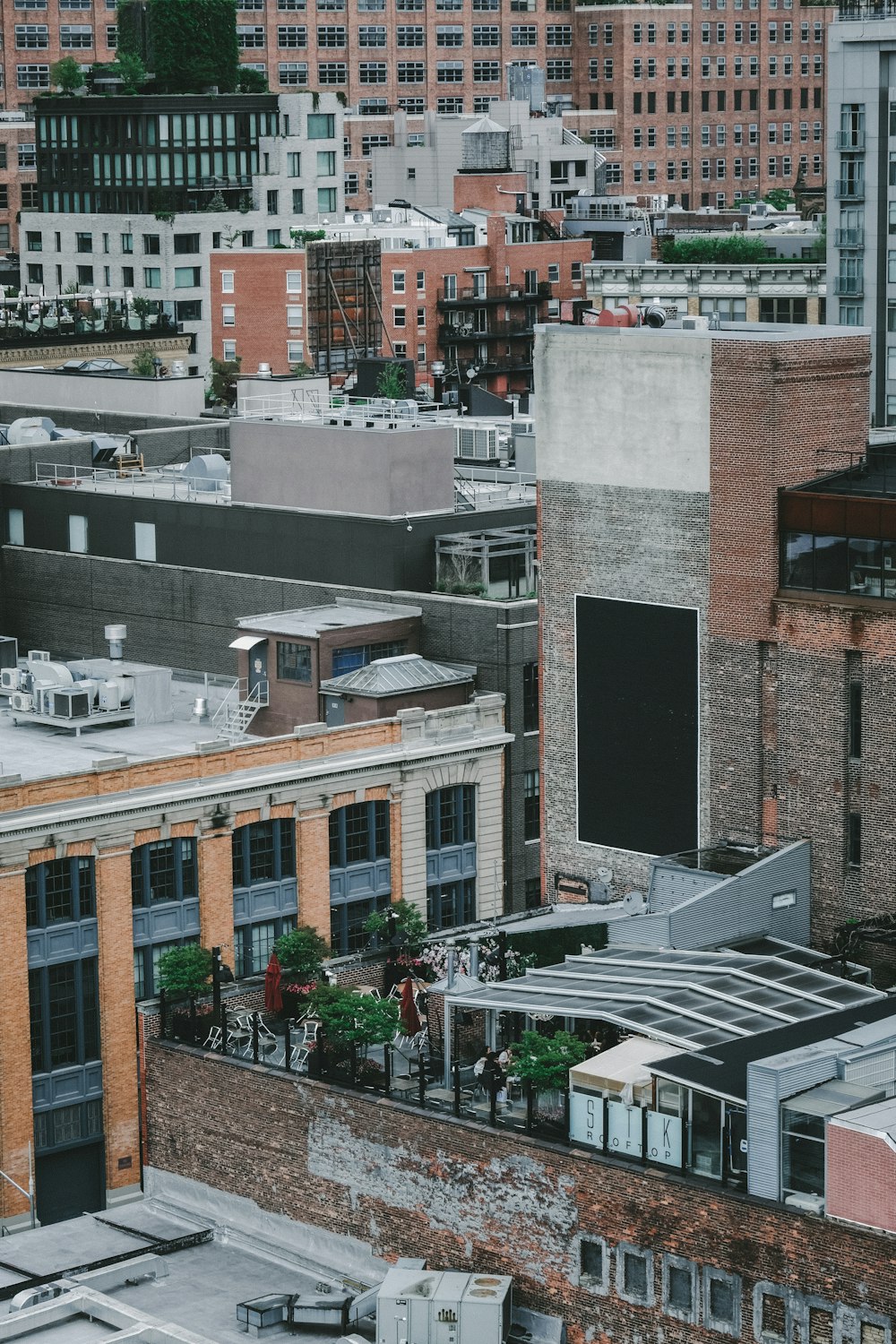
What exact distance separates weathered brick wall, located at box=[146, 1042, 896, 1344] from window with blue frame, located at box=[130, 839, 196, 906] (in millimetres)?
9317

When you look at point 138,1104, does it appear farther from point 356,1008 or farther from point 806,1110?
point 806,1110

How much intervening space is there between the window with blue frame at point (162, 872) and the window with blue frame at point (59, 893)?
5.23 ft

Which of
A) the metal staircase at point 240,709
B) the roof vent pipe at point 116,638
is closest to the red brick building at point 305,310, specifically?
the roof vent pipe at point 116,638

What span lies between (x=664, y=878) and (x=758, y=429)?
12.9 metres

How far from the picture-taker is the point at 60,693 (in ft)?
290

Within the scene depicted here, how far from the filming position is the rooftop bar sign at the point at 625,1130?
57.3 m

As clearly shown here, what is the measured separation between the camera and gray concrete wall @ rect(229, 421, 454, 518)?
313 feet

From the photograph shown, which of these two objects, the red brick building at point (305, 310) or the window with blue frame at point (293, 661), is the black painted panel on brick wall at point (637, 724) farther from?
the red brick building at point (305, 310)

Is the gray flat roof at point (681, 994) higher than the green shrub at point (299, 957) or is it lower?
higher

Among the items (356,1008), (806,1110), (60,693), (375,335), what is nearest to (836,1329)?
(806,1110)

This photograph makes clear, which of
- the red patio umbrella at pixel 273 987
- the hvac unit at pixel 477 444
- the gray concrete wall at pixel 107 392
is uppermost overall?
the gray concrete wall at pixel 107 392

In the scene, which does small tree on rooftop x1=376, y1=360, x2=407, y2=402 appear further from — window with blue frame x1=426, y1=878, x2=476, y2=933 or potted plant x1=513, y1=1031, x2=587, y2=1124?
potted plant x1=513, y1=1031, x2=587, y2=1124

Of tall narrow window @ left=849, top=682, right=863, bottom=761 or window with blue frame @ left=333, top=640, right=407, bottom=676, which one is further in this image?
window with blue frame @ left=333, top=640, right=407, bottom=676

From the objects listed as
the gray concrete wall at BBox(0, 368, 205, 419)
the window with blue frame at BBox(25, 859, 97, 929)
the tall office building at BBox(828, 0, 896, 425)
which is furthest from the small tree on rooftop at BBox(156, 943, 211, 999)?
the tall office building at BBox(828, 0, 896, 425)
